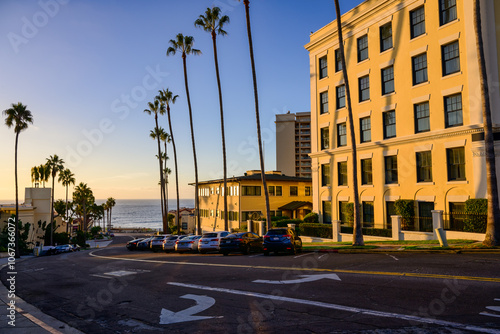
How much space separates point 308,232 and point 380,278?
76.1 feet

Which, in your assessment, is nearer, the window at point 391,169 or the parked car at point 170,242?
the window at point 391,169

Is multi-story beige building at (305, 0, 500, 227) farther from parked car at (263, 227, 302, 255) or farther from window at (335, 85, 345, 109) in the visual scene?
parked car at (263, 227, 302, 255)

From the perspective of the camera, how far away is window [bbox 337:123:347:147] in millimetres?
34844

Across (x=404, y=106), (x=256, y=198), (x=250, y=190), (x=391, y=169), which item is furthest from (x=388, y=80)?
(x=256, y=198)

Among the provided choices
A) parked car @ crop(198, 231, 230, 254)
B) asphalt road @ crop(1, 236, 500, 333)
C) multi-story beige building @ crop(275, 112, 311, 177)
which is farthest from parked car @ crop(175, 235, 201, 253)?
multi-story beige building @ crop(275, 112, 311, 177)

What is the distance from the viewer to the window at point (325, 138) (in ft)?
120

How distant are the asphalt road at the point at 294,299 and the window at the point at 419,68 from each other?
1637 centimetres

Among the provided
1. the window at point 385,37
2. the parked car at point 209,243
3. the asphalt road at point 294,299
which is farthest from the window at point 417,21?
the parked car at point 209,243

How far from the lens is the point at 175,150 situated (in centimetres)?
5891

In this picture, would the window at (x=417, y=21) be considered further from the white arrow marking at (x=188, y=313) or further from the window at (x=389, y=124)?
the white arrow marking at (x=188, y=313)

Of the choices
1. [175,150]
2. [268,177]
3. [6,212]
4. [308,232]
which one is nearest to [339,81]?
[308,232]

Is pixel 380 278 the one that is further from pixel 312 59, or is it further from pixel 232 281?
pixel 312 59

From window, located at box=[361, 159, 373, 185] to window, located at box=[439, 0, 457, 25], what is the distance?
38.3 ft

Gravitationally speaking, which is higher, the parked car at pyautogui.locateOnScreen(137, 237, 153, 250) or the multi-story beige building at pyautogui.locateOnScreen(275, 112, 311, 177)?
the multi-story beige building at pyautogui.locateOnScreen(275, 112, 311, 177)
